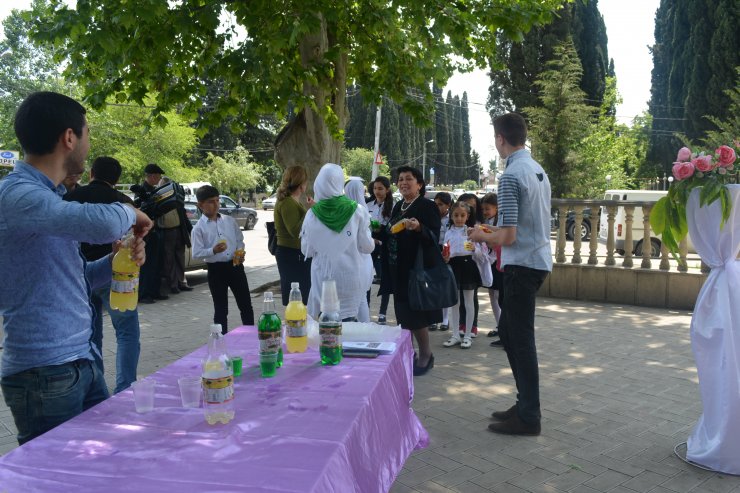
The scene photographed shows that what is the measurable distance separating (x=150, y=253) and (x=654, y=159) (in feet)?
116

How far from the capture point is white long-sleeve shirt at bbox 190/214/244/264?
6.25 meters

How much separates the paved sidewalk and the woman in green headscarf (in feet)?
3.60

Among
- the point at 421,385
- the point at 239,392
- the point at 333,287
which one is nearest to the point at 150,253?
the point at 421,385

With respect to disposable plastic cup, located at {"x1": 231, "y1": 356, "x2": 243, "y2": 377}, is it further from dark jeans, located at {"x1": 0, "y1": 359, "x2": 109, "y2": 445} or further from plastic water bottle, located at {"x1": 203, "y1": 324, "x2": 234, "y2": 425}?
dark jeans, located at {"x1": 0, "y1": 359, "x2": 109, "y2": 445}

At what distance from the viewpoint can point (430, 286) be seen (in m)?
5.30

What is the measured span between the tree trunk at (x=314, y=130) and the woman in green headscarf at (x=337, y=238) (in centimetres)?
398

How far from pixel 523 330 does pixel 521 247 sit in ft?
1.94

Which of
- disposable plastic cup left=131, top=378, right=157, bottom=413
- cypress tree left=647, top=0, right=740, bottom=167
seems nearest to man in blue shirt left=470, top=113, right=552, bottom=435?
disposable plastic cup left=131, top=378, right=157, bottom=413

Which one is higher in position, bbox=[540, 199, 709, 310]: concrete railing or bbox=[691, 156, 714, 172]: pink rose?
bbox=[691, 156, 714, 172]: pink rose

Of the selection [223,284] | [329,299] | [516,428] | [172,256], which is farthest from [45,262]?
[172,256]

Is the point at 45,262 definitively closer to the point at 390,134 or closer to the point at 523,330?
the point at 523,330

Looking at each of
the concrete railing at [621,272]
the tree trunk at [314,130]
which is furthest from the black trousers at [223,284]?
the concrete railing at [621,272]

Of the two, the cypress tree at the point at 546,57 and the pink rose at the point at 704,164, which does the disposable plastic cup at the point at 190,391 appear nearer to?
the pink rose at the point at 704,164

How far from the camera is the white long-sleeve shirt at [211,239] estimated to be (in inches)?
246
